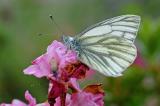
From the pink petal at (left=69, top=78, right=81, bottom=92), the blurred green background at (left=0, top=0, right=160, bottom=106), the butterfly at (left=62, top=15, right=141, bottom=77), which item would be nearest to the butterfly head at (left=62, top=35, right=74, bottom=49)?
the butterfly at (left=62, top=15, right=141, bottom=77)

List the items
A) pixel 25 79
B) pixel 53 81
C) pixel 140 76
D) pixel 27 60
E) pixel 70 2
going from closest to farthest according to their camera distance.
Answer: pixel 53 81 < pixel 140 76 < pixel 25 79 < pixel 27 60 < pixel 70 2

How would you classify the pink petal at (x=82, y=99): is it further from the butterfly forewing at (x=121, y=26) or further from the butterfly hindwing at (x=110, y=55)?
the butterfly forewing at (x=121, y=26)

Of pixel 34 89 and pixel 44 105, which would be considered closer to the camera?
pixel 44 105

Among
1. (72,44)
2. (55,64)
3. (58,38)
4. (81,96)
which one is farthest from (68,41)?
(58,38)

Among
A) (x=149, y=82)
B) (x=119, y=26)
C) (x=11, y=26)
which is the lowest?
(x=149, y=82)

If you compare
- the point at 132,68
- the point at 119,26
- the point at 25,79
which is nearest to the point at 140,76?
the point at 132,68

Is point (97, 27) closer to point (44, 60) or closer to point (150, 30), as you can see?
point (44, 60)

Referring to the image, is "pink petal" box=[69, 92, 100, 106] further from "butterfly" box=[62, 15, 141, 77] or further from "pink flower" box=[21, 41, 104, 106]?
"butterfly" box=[62, 15, 141, 77]

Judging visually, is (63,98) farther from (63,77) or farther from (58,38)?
(58,38)
